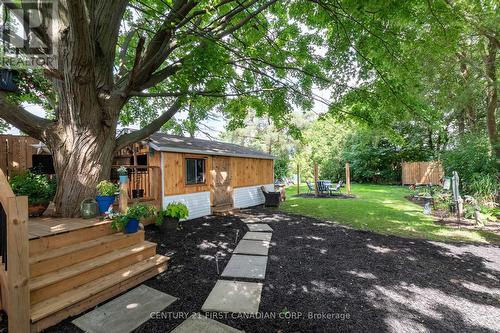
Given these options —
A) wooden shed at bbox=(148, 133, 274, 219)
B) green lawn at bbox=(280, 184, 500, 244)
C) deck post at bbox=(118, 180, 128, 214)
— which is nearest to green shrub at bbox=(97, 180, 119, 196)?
deck post at bbox=(118, 180, 128, 214)

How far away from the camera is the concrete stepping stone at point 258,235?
5.50 m

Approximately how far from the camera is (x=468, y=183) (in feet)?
30.2

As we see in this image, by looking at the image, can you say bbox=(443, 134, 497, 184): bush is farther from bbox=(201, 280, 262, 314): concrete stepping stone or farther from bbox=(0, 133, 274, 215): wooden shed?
bbox=(201, 280, 262, 314): concrete stepping stone

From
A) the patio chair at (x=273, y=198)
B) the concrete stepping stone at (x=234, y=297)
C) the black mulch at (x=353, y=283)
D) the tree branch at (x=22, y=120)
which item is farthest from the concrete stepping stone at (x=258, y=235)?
the tree branch at (x=22, y=120)

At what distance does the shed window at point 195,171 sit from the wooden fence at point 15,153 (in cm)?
441

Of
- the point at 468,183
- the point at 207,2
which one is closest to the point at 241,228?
the point at 207,2

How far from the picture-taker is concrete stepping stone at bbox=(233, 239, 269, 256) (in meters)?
4.56

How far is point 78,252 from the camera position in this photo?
9.84 feet

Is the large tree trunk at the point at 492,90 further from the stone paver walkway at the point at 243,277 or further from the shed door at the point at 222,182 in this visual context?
the shed door at the point at 222,182

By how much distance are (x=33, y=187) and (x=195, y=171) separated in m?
4.72

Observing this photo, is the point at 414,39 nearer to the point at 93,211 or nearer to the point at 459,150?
the point at 93,211

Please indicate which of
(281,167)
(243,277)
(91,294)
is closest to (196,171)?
(243,277)

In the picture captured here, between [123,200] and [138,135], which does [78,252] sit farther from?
[138,135]

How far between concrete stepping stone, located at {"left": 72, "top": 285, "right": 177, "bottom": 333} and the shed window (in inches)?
199
